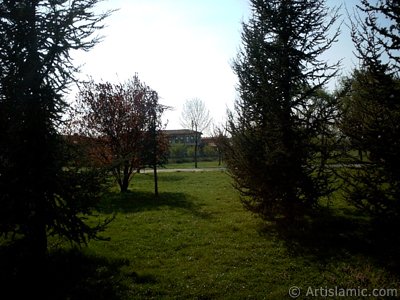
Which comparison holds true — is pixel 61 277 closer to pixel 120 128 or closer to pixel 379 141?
pixel 379 141

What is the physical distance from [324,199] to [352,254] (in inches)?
283

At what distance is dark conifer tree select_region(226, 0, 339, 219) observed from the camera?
9.61 m

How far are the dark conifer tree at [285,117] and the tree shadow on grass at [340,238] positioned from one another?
2.42 feet

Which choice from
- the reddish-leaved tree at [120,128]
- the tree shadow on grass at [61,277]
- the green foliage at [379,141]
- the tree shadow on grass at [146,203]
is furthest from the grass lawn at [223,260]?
the reddish-leaved tree at [120,128]

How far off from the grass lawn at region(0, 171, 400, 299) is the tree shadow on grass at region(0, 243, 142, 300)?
21 millimetres

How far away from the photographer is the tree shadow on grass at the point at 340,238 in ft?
23.5

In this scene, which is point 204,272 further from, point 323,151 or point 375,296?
point 323,151

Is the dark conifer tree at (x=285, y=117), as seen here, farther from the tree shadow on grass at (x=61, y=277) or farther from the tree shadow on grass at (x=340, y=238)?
the tree shadow on grass at (x=61, y=277)

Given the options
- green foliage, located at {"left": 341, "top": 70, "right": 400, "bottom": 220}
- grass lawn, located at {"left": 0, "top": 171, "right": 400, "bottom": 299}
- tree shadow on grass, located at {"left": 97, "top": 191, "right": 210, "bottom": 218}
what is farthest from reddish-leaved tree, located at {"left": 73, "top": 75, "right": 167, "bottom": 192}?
green foliage, located at {"left": 341, "top": 70, "right": 400, "bottom": 220}

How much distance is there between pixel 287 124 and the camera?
9547 millimetres

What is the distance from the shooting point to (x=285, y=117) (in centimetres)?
971

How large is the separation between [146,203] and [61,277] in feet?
29.3

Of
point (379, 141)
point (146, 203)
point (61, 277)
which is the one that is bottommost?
point (61, 277)

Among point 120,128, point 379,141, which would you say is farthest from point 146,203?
point 379,141
